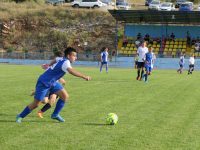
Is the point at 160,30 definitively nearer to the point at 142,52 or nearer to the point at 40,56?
the point at 40,56

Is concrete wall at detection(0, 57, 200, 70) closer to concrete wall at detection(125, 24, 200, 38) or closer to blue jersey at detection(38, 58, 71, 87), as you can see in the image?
concrete wall at detection(125, 24, 200, 38)

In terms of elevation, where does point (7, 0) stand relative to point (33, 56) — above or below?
above

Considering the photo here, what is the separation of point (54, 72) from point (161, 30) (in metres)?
49.6

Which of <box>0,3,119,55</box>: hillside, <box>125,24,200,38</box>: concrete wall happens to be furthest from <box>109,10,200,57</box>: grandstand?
<box>0,3,119,55</box>: hillside

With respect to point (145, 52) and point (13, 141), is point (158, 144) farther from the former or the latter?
point (145, 52)

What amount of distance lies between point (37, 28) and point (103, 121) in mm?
58647

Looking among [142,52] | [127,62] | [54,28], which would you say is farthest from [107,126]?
[54,28]

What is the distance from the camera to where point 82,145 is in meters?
8.19

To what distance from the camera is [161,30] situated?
59.0 metres

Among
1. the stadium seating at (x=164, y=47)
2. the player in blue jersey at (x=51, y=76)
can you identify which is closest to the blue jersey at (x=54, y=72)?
the player in blue jersey at (x=51, y=76)

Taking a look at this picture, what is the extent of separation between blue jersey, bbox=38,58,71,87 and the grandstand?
137 feet

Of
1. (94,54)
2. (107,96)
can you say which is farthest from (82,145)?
(94,54)

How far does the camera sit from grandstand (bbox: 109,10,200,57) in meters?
53.4

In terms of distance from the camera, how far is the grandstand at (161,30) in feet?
175
